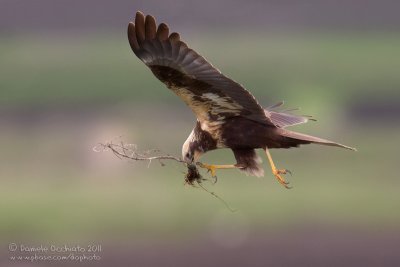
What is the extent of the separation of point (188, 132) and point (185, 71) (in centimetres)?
1457

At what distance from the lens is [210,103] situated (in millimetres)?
9961

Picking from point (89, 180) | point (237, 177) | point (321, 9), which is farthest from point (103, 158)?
point (321, 9)

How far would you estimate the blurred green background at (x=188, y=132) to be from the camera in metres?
22.1

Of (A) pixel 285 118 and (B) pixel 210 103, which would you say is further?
(A) pixel 285 118

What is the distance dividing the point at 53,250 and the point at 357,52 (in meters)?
11.6

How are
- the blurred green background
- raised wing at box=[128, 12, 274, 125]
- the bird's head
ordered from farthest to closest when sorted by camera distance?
the blurred green background < the bird's head < raised wing at box=[128, 12, 274, 125]

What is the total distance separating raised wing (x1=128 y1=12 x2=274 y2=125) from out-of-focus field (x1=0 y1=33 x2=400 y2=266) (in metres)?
11.5

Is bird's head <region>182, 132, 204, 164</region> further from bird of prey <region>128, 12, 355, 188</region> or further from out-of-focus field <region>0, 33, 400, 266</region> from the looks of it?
out-of-focus field <region>0, 33, 400, 266</region>

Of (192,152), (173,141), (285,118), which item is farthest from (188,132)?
(192,152)

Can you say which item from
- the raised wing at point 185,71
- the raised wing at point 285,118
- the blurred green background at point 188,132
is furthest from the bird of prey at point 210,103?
the blurred green background at point 188,132

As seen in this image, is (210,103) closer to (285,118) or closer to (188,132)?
(285,118)

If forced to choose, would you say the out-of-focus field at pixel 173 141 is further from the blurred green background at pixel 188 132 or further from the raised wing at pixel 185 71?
the raised wing at pixel 185 71

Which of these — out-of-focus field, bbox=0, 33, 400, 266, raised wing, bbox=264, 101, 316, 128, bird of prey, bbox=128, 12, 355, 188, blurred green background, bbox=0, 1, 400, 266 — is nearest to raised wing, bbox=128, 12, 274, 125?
bird of prey, bbox=128, 12, 355, 188

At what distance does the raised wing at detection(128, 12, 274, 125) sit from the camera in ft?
31.1
